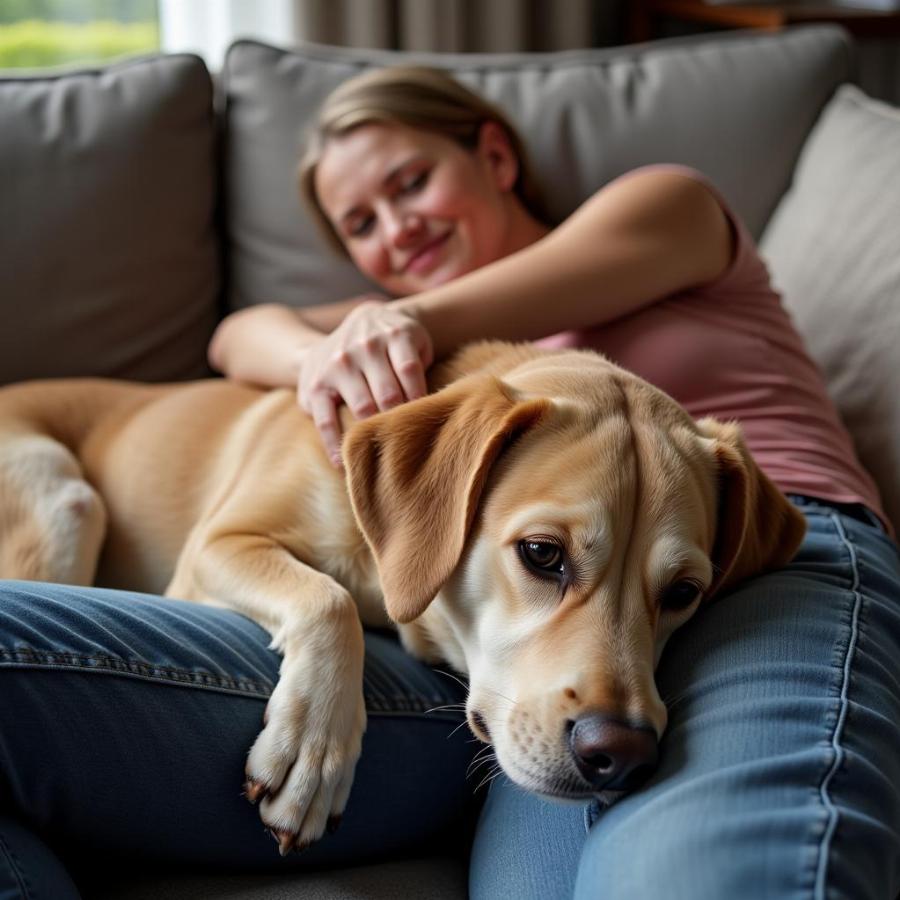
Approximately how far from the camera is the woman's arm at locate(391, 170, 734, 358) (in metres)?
1.89

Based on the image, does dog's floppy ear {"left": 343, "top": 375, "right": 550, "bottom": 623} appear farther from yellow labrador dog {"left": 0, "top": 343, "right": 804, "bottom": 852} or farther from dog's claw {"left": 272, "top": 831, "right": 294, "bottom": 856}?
dog's claw {"left": 272, "top": 831, "right": 294, "bottom": 856}

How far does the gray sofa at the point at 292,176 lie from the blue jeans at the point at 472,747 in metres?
0.77

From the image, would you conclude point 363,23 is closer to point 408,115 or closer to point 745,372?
point 408,115

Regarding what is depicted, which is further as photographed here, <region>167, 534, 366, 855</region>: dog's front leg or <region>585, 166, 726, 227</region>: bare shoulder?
<region>585, 166, 726, 227</region>: bare shoulder

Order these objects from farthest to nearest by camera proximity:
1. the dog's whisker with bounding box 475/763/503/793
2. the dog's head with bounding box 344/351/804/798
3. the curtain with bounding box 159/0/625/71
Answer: the curtain with bounding box 159/0/625/71
the dog's whisker with bounding box 475/763/503/793
the dog's head with bounding box 344/351/804/798

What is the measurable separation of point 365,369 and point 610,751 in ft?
2.40

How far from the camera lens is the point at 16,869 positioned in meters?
1.22

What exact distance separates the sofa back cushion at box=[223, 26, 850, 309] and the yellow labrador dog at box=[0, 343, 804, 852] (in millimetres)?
896

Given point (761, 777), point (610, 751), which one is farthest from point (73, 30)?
point (761, 777)

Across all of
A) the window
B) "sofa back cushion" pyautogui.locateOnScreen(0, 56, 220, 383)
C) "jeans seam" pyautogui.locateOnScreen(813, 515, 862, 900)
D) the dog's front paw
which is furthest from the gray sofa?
the dog's front paw

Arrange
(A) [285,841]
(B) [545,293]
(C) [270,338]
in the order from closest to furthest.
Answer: (A) [285,841] < (B) [545,293] < (C) [270,338]

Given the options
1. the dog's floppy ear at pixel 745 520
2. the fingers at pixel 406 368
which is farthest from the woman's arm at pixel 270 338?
the dog's floppy ear at pixel 745 520

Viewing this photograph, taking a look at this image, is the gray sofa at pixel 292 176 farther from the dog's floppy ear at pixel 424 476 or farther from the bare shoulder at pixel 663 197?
the dog's floppy ear at pixel 424 476

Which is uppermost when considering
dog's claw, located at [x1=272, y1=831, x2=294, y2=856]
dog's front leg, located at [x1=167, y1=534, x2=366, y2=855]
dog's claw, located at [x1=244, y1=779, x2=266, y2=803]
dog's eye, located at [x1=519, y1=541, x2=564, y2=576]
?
dog's eye, located at [x1=519, y1=541, x2=564, y2=576]
